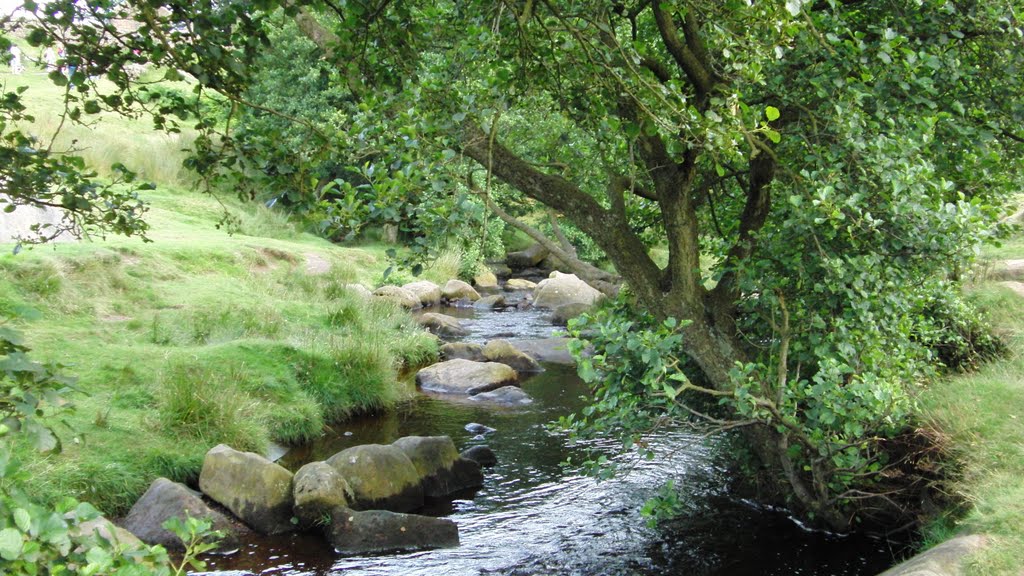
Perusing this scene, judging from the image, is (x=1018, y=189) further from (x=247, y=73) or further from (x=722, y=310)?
(x=247, y=73)

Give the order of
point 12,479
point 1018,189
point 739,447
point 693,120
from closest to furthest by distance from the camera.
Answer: point 12,479, point 693,120, point 1018,189, point 739,447

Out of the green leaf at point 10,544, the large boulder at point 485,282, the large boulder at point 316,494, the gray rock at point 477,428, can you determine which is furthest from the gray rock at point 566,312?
the green leaf at point 10,544

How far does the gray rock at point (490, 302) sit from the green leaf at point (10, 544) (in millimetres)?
20531

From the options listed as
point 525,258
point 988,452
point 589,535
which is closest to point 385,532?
point 589,535

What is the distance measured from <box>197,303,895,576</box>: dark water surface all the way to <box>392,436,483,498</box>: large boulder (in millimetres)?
210

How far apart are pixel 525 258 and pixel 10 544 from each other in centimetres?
2977

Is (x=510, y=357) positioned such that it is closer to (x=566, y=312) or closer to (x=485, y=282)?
(x=566, y=312)

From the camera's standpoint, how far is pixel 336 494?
8.18 metres

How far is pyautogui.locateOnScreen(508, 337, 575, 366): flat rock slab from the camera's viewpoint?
1565 centimetres

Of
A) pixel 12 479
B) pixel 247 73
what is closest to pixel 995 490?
pixel 247 73

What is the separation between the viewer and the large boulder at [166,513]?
7340 millimetres

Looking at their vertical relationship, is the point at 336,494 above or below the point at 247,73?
below

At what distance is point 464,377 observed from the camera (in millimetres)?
13492

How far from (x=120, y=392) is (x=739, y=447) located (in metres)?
6.80
